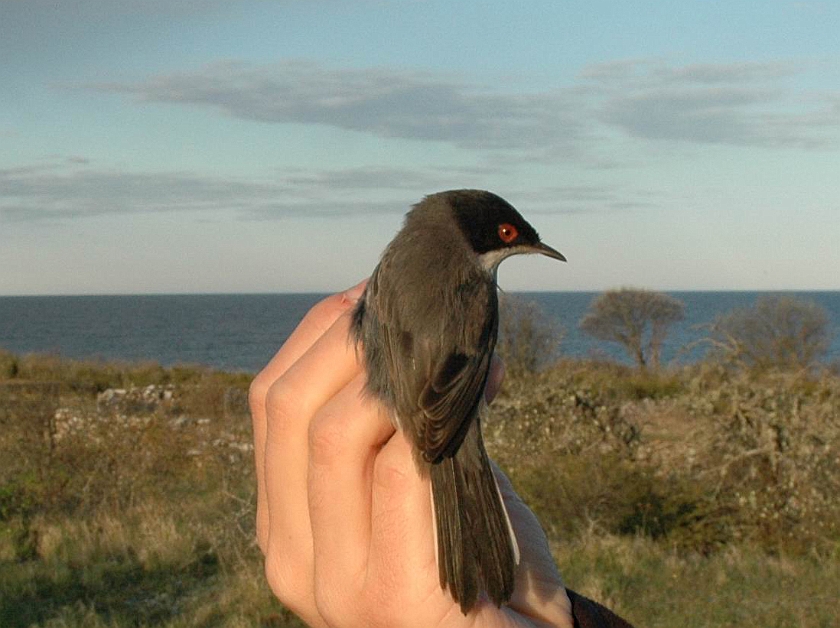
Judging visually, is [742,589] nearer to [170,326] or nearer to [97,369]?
[97,369]

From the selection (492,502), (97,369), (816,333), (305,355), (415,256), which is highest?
(415,256)

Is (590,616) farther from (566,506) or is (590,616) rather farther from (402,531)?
(566,506)

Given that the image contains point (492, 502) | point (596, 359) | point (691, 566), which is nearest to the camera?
point (492, 502)

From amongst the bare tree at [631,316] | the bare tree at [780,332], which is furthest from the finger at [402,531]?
the bare tree at [631,316]

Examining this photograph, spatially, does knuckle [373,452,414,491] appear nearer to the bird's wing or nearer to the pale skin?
the pale skin

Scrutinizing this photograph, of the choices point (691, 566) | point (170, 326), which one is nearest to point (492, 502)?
point (691, 566)

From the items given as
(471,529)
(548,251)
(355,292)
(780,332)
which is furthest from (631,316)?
(471,529)

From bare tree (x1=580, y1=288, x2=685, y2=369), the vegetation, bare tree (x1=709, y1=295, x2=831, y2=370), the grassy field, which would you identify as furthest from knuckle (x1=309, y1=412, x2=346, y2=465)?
bare tree (x1=580, y1=288, x2=685, y2=369)
